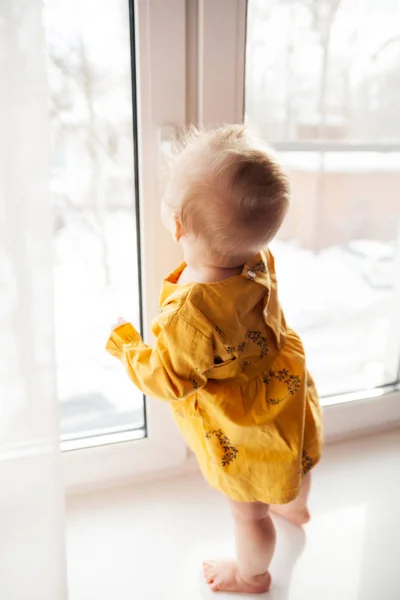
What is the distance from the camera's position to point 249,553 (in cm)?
93

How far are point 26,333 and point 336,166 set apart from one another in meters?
0.80

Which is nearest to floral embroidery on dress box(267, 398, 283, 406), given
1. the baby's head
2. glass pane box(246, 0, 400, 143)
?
the baby's head

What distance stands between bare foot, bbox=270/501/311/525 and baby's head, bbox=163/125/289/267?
564 millimetres

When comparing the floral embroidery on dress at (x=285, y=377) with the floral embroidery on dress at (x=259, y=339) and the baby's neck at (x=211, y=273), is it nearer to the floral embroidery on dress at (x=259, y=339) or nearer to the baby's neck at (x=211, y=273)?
the floral embroidery on dress at (x=259, y=339)

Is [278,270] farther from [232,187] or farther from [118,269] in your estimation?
[232,187]

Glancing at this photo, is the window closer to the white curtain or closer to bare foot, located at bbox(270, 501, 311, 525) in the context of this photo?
bare foot, located at bbox(270, 501, 311, 525)

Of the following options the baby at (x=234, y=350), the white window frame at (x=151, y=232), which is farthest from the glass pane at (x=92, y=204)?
the baby at (x=234, y=350)

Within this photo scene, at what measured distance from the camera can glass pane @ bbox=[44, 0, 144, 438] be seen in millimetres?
916

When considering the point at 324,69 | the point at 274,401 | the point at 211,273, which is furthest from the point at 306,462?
the point at 324,69

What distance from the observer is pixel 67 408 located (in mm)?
1146

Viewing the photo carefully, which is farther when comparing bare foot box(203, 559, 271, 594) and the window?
the window

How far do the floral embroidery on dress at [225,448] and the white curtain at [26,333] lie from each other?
0.87 feet

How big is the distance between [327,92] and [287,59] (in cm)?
11

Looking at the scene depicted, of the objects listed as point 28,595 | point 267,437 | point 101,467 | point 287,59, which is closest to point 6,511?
point 28,595
